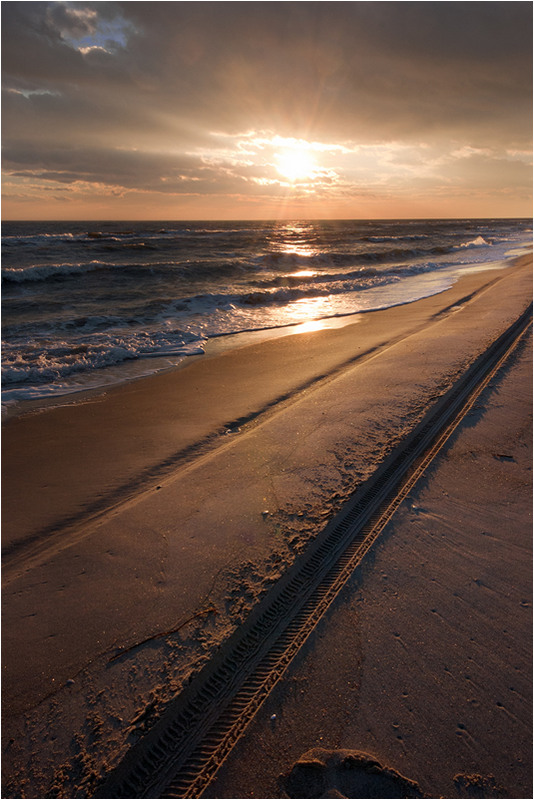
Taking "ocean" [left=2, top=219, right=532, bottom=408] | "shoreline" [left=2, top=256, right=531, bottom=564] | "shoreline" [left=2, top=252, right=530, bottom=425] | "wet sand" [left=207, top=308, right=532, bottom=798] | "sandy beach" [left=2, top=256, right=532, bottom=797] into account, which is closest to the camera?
"wet sand" [left=207, top=308, right=532, bottom=798]

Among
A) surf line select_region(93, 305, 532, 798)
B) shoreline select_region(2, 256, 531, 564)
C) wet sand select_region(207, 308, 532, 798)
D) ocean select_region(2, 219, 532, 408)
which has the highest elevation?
wet sand select_region(207, 308, 532, 798)

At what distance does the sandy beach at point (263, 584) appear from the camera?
77.9 inches

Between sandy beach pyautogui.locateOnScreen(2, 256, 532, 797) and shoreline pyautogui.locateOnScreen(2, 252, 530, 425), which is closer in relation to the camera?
sandy beach pyautogui.locateOnScreen(2, 256, 532, 797)

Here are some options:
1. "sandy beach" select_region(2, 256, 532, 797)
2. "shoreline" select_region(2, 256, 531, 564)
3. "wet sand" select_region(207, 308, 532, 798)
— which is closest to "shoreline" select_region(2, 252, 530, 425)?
"shoreline" select_region(2, 256, 531, 564)

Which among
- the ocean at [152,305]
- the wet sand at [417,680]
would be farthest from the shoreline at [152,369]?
the wet sand at [417,680]

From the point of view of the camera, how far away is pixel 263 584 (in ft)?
9.18

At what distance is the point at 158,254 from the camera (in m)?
31.9

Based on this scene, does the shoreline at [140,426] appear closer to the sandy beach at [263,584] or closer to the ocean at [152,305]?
the sandy beach at [263,584]

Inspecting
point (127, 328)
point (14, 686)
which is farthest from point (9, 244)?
point (14, 686)

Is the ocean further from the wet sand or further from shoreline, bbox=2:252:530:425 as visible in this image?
the wet sand

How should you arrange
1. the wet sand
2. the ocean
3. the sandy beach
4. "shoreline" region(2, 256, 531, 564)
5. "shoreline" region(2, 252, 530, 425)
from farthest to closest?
the ocean < "shoreline" region(2, 252, 530, 425) < "shoreline" region(2, 256, 531, 564) < the sandy beach < the wet sand

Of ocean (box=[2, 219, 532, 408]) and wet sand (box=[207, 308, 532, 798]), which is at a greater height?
wet sand (box=[207, 308, 532, 798])

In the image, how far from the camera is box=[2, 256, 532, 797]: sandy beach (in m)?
1.98

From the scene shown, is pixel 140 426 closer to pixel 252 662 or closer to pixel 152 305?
pixel 252 662
